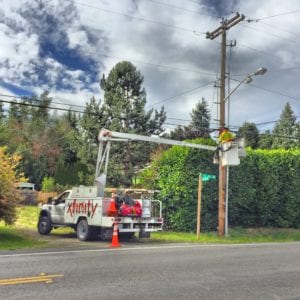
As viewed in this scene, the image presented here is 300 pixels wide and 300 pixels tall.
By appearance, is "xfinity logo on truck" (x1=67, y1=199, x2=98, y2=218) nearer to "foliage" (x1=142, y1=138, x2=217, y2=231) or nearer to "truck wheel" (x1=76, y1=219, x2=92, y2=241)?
"truck wheel" (x1=76, y1=219, x2=92, y2=241)

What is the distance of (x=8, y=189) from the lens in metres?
17.0

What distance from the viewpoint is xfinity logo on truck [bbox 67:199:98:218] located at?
58.5 feet

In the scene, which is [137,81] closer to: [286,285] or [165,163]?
[165,163]

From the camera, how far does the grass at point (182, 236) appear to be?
655 inches

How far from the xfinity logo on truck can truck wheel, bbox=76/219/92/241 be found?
40cm

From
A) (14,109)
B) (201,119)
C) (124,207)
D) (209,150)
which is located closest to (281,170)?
(209,150)

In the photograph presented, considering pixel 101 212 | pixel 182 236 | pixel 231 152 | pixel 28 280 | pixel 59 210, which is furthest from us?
pixel 231 152

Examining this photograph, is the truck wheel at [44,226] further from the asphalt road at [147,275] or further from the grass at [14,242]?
the asphalt road at [147,275]

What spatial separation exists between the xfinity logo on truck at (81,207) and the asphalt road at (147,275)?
4242mm

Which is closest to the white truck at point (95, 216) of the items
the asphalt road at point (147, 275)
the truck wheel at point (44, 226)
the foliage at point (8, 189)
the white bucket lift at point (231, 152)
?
the truck wheel at point (44, 226)

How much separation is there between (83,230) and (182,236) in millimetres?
4777

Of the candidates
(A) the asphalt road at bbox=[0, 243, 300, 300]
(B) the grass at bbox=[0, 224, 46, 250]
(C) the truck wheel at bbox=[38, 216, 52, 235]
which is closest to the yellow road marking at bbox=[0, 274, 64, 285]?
(A) the asphalt road at bbox=[0, 243, 300, 300]

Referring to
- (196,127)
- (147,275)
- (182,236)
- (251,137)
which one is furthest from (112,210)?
(251,137)

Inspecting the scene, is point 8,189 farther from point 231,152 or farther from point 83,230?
point 231,152
